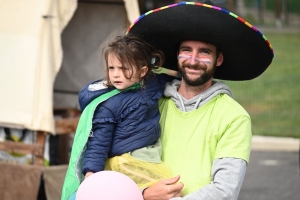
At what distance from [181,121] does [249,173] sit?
442cm

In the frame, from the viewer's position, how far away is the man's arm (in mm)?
3574

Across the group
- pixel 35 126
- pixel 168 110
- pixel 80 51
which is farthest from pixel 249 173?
pixel 168 110

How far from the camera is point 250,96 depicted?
41.0ft

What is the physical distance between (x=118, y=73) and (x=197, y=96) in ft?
1.48

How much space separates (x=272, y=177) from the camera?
316 inches

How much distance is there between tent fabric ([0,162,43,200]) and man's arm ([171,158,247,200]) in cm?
292

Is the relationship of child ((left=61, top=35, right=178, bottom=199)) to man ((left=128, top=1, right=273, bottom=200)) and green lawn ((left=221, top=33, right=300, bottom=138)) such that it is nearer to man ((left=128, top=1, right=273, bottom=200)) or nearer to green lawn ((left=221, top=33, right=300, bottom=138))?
man ((left=128, top=1, right=273, bottom=200))

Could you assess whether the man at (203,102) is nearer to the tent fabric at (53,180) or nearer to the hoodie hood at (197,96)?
the hoodie hood at (197,96)

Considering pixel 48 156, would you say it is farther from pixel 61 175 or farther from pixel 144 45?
pixel 144 45

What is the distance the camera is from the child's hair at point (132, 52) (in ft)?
12.5

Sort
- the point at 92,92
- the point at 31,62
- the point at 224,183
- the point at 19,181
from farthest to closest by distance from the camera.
→ 1. the point at 19,181
2. the point at 31,62
3. the point at 92,92
4. the point at 224,183

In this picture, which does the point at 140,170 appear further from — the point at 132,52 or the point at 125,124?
the point at 132,52

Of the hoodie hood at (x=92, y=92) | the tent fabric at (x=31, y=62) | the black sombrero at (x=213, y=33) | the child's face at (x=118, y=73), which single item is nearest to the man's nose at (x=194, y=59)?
the black sombrero at (x=213, y=33)

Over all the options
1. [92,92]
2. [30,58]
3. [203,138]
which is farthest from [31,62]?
[203,138]
